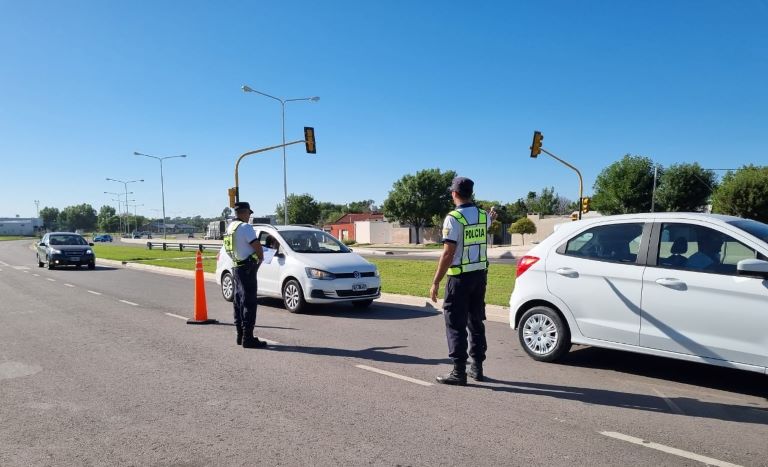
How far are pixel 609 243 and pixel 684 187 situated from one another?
59.1 m

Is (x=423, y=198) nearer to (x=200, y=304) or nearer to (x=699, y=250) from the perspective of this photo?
(x=200, y=304)

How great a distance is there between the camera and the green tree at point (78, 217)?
17725 centimetres

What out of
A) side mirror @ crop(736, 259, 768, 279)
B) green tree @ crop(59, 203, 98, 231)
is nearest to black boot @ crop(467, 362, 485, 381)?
side mirror @ crop(736, 259, 768, 279)

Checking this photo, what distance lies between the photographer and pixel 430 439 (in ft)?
14.0

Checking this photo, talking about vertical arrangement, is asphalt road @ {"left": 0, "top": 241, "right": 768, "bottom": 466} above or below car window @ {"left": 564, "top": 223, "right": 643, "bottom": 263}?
below

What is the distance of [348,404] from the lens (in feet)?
16.8

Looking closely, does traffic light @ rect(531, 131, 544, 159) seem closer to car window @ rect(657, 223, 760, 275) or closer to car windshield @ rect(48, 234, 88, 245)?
car windshield @ rect(48, 234, 88, 245)

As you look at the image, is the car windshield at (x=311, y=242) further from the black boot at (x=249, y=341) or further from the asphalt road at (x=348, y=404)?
the black boot at (x=249, y=341)

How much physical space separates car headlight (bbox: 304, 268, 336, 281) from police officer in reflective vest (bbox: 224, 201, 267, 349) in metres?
2.51

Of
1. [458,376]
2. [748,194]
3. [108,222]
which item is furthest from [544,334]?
[108,222]

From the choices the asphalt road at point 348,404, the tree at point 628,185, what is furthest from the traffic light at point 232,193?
the tree at point 628,185

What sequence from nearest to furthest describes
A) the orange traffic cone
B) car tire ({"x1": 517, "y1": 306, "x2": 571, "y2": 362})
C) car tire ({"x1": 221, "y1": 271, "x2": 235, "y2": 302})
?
car tire ({"x1": 517, "y1": 306, "x2": 571, "y2": 362}) < the orange traffic cone < car tire ({"x1": 221, "y1": 271, "x2": 235, "y2": 302})

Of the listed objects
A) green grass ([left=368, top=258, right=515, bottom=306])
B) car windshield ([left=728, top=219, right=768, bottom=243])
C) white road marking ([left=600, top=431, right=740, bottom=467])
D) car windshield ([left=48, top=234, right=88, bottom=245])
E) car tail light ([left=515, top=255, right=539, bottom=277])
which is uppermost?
car windshield ([left=728, top=219, right=768, bottom=243])

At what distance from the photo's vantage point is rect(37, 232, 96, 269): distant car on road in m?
23.0
